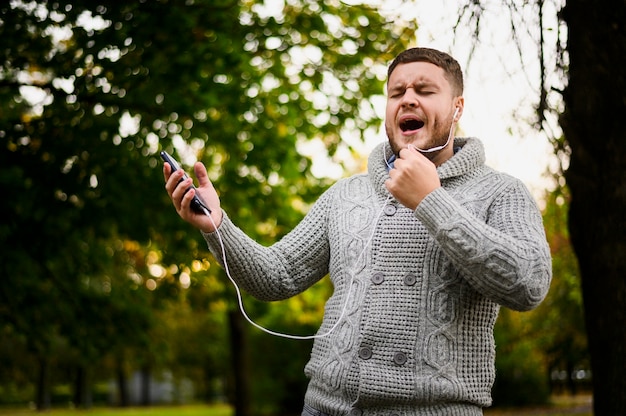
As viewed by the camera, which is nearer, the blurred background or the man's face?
the man's face

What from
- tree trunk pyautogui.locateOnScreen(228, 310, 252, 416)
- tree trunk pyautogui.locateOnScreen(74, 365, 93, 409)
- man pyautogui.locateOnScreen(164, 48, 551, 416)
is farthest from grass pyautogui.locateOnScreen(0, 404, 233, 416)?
man pyautogui.locateOnScreen(164, 48, 551, 416)

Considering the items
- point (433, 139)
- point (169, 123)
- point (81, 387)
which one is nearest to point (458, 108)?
point (433, 139)

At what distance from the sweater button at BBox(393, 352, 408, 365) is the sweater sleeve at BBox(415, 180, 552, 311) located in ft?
0.94

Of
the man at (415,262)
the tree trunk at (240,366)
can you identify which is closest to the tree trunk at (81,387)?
the tree trunk at (240,366)

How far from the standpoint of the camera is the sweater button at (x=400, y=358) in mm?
2240

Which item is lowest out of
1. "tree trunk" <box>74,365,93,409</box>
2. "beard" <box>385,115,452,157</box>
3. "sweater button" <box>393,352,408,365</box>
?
"tree trunk" <box>74,365,93,409</box>

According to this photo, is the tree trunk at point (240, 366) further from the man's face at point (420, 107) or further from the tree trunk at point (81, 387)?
the tree trunk at point (81, 387)

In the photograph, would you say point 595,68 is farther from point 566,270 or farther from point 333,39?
point 566,270

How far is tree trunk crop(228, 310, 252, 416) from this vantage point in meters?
13.0

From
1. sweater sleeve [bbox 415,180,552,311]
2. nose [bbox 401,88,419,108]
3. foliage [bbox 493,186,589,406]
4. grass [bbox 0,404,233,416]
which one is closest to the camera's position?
sweater sleeve [bbox 415,180,552,311]

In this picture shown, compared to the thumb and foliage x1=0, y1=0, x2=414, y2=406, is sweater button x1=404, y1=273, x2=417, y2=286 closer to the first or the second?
the thumb

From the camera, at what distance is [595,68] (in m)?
4.25

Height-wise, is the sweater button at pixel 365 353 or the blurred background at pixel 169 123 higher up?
the blurred background at pixel 169 123

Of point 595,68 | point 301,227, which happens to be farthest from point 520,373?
point 301,227
